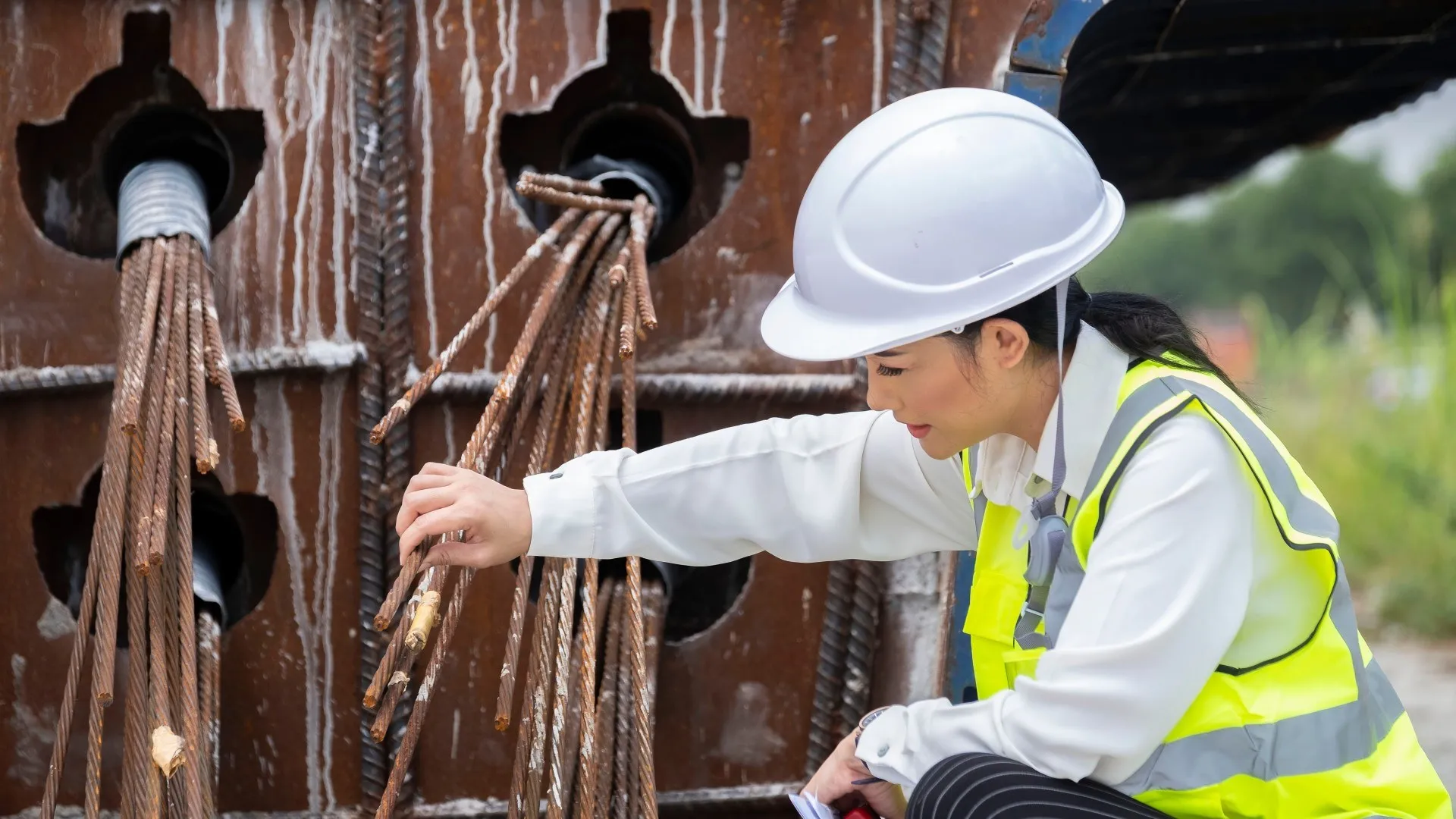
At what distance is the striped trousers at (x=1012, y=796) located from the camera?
1.53m

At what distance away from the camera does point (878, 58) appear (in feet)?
8.25

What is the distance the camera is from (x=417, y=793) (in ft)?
8.39

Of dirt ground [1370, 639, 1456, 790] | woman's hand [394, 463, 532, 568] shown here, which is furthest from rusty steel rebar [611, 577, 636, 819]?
dirt ground [1370, 639, 1456, 790]

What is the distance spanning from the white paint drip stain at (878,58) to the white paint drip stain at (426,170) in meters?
0.84

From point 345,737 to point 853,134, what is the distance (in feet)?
5.35

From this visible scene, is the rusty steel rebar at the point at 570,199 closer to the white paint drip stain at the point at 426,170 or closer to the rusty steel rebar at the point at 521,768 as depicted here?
the white paint drip stain at the point at 426,170

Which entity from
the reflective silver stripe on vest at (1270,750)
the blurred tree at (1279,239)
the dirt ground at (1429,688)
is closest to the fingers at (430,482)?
the reflective silver stripe on vest at (1270,750)

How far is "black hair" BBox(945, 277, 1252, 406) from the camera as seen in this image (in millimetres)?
1612

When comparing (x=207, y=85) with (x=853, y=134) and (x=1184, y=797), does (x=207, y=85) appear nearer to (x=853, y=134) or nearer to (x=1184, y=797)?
(x=853, y=134)

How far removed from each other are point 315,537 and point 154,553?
2.16ft

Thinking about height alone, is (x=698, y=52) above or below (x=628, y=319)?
above

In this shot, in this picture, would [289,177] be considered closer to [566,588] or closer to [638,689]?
[566,588]

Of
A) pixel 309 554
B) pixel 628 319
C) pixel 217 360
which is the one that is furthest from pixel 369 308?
pixel 628 319

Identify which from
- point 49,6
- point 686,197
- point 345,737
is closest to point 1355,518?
point 686,197
